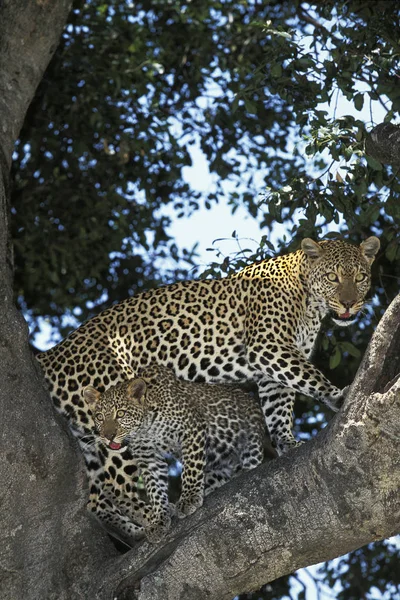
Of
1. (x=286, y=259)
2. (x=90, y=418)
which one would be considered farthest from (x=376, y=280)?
(x=90, y=418)

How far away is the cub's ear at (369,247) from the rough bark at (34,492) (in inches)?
122

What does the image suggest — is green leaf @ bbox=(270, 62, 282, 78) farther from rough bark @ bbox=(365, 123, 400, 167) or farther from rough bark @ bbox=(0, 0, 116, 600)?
rough bark @ bbox=(0, 0, 116, 600)

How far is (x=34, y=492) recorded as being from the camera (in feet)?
22.9

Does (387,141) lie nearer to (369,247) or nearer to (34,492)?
(369,247)

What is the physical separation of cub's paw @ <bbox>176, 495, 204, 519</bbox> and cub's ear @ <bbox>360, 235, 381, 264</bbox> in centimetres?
246

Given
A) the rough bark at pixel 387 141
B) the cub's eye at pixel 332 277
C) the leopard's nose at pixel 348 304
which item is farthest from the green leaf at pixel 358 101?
the leopard's nose at pixel 348 304

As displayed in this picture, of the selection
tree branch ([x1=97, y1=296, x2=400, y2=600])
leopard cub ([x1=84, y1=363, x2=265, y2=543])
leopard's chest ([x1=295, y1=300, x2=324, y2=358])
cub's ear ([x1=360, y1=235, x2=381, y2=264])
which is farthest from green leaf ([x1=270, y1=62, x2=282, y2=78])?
tree branch ([x1=97, y1=296, x2=400, y2=600])

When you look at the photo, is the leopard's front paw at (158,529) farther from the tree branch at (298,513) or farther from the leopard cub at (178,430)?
the tree branch at (298,513)

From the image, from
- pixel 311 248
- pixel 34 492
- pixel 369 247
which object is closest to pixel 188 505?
pixel 34 492

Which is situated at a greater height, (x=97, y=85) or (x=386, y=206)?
(x=97, y=85)

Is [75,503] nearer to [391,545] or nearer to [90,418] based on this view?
[90,418]

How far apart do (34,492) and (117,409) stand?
1.58m

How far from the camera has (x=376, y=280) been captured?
38.1ft

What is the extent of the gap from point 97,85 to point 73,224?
149cm
